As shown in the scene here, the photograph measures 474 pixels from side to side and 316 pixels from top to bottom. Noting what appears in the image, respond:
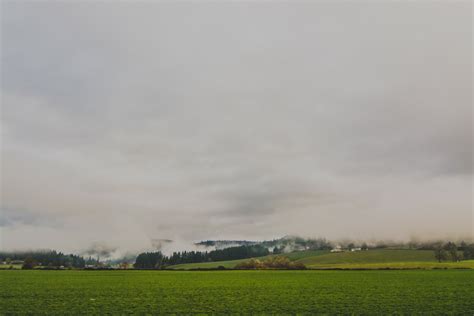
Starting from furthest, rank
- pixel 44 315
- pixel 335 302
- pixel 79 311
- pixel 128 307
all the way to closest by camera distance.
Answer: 1. pixel 335 302
2. pixel 128 307
3. pixel 79 311
4. pixel 44 315

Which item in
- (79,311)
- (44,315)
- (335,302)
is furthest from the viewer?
(335,302)

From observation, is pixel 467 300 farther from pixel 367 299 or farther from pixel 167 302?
pixel 167 302

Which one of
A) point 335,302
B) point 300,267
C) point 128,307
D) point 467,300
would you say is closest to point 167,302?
point 128,307

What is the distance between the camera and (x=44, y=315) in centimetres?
3359

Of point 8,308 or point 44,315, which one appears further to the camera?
point 8,308

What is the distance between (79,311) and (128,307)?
451 centimetres

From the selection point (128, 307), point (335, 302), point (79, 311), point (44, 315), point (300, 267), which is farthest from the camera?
point (300, 267)

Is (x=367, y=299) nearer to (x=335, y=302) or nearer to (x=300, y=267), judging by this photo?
(x=335, y=302)

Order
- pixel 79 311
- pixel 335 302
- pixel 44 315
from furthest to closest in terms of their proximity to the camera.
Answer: pixel 335 302, pixel 79 311, pixel 44 315

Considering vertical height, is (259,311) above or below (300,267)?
above

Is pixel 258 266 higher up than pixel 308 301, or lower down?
lower down

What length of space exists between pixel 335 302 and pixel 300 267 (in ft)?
474

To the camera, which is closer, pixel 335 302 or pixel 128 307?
pixel 128 307

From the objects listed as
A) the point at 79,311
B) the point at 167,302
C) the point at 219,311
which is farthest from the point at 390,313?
the point at 79,311
